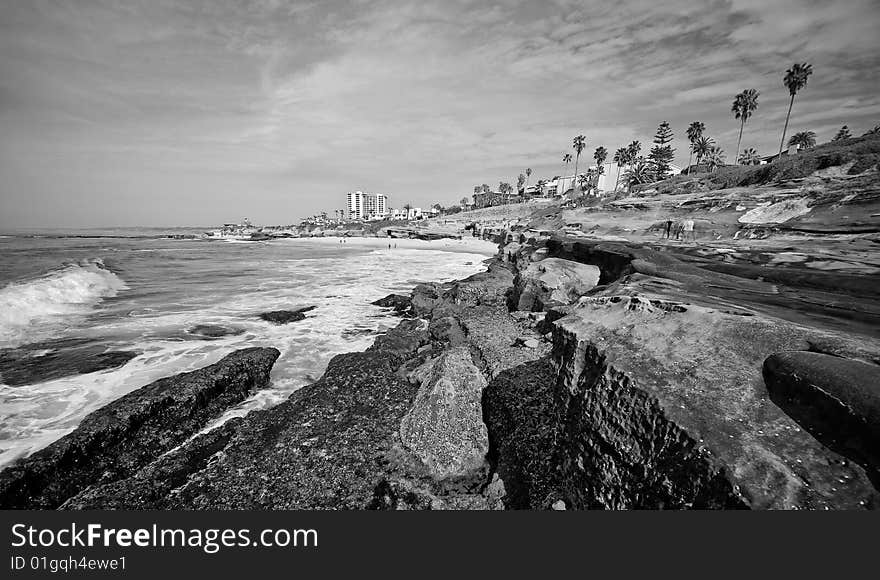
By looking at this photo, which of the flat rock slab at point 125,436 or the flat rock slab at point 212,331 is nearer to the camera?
the flat rock slab at point 125,436

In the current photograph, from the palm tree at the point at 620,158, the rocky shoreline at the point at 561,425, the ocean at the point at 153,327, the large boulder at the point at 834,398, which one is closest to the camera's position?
the large boulder at the point at 834,398

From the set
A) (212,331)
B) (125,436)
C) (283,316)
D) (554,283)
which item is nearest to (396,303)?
(283,316)

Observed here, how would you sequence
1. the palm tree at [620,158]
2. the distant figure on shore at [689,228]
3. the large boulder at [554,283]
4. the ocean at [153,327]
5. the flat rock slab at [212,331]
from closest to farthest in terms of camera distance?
the ocean at [153,327] < the flat rock slab at [212,331] < the large boulder at [554,283] < the distant figure on shore at [689,228] < the palm tree at [620,158]

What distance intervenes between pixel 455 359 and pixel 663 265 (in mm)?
7418

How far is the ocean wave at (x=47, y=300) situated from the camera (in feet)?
50.5

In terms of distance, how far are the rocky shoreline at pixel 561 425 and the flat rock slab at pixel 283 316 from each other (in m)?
5.94

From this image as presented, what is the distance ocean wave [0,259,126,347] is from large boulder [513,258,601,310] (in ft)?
73.7

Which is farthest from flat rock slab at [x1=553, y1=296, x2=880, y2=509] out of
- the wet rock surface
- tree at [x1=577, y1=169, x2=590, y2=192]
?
tree at [x1=577, y1=169, x2=590, y2=192]

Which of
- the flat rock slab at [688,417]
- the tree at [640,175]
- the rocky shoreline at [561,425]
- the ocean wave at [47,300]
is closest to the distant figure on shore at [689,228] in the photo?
the rocky shoreline at [561,425]

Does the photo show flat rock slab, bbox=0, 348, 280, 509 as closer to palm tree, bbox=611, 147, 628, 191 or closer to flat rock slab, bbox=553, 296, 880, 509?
flat rock slab, bbox=553, 296, 880, 509

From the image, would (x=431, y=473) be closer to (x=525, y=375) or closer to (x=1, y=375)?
(x=525, y=375)

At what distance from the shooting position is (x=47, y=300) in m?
19.3

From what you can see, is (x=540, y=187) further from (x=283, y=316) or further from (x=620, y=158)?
(x=283, y=316)

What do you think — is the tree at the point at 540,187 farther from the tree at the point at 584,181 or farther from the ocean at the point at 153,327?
the ocean at the point at 153,327
